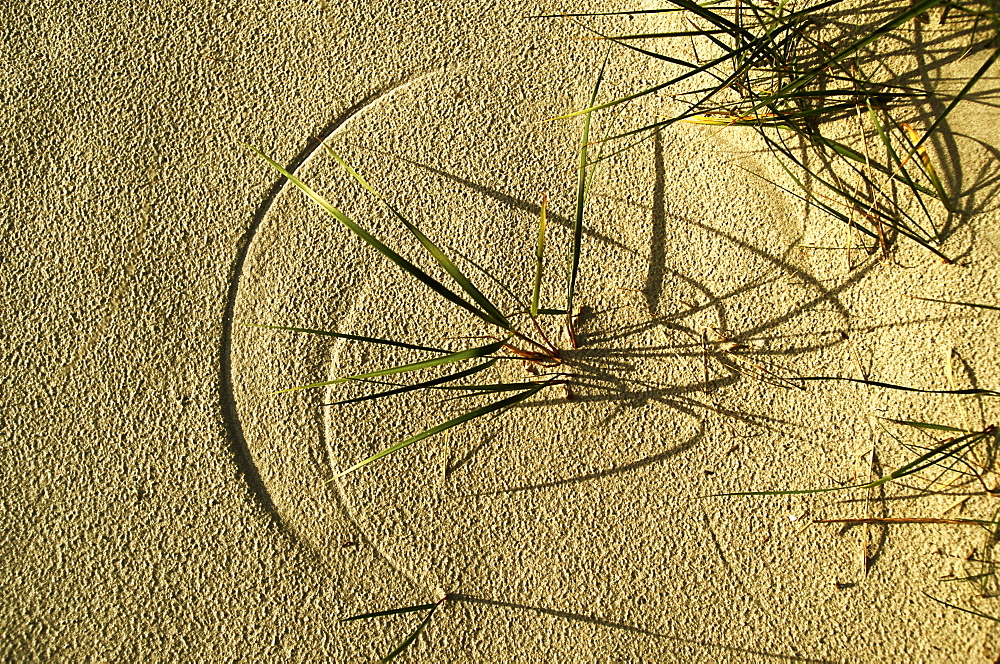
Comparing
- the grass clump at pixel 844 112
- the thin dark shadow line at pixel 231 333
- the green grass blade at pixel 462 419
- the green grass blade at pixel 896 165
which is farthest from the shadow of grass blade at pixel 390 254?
the green grass blade at pixel 896 165

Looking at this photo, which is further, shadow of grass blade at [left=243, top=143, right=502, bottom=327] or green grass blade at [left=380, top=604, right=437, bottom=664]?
green grass blade at [left=380, top=604, right=437, bottom=664]

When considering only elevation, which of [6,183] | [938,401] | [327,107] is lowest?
[938,401]

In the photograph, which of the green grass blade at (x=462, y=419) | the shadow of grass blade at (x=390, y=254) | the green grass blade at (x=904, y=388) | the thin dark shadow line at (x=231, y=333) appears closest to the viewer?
the shadow of grass blade at (x=390, y=254)

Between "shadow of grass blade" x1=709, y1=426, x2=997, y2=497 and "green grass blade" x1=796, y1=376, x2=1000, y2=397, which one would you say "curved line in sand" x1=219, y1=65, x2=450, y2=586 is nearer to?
"shadow of grass blade" x1=709, y1=426, x2=997, y2=497

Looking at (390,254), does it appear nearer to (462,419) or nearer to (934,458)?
(462,419)

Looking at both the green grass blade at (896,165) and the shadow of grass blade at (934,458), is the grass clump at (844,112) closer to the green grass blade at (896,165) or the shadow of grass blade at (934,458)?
the green grass blade at (896,165)

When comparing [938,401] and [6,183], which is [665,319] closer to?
[938,401]

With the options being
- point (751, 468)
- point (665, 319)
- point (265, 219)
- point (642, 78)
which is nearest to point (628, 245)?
point (665, 319)

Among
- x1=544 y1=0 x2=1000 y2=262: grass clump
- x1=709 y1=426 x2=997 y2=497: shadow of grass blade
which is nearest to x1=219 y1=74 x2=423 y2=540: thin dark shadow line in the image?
x1=544 y1=0 x2=1000 y2=262: grass clump
